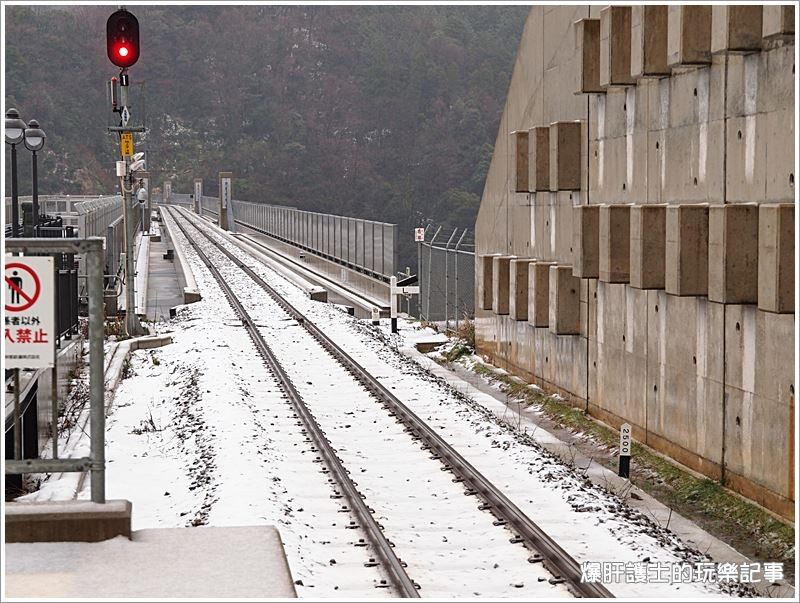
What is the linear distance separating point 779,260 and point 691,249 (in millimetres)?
2318

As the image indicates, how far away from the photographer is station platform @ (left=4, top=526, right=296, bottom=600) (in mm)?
8531

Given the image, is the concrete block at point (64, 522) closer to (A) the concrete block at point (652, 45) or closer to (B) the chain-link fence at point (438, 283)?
(A) the concrete block at point (652, 45)

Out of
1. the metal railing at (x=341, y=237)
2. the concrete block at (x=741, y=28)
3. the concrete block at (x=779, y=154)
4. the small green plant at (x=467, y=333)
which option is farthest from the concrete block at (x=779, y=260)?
the metal railing at (x=341, y=237)

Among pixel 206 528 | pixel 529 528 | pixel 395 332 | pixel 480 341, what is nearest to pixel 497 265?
pixel 480 341

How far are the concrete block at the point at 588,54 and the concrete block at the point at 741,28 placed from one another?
5250 mm

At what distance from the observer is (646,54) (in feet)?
54.1

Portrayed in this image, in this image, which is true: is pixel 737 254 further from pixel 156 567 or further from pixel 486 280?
pixel 486 280

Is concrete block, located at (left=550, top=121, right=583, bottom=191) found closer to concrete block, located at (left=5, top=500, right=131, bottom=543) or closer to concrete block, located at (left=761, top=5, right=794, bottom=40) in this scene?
concrete block, located at (left=761, top=5, right=794, bottom=40)

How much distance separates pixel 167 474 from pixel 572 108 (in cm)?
975

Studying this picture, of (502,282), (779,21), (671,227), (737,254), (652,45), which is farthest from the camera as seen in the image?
(502,282)

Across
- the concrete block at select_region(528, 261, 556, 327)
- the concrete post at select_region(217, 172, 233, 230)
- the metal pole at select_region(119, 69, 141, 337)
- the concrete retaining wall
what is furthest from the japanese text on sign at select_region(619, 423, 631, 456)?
the concrete post at select_region(217, 172, 233, 230)

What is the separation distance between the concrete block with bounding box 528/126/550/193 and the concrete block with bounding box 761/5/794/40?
346 inches

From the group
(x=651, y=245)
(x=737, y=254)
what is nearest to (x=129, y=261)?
(x=651, y=245)

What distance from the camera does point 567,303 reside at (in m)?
20.7
